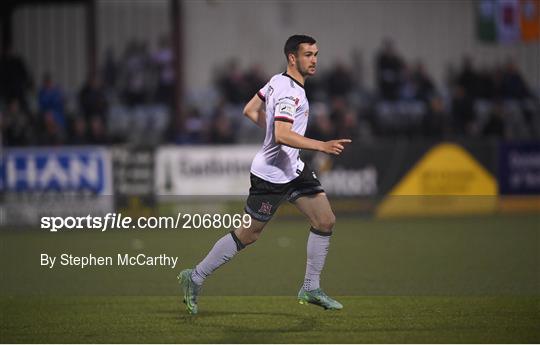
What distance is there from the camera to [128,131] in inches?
968

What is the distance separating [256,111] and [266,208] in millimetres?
917

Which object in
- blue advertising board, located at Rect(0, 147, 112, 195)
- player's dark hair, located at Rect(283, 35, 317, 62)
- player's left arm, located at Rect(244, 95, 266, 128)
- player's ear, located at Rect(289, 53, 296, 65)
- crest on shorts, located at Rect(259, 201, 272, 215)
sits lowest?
blue advertising board, located at Rect(0, 147, 112, 195)

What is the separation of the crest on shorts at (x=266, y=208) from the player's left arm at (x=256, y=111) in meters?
0.76

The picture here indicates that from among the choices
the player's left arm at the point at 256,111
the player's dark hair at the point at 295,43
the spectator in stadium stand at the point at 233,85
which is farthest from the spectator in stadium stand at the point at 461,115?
the player's dark hair at the point at 295,43

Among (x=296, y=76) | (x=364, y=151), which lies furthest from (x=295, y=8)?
(x=296, y=76)

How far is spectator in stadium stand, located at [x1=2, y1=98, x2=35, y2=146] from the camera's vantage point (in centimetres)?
1962

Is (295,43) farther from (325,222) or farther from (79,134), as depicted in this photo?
(79,134)

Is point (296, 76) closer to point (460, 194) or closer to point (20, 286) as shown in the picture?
point (20, 286)

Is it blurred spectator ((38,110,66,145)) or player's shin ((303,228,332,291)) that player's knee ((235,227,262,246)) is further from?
blurred spectator ((38,110,66,145))

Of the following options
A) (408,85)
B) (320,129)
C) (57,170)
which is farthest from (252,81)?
(57,170)

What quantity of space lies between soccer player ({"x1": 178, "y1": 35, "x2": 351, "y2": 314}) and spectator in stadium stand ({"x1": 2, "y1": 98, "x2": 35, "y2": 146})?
11.0 m

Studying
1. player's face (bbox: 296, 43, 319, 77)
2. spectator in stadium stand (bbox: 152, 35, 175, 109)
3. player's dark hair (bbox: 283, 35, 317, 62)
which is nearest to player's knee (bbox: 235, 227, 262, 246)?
player's face (bbox: 296, 43, 319, 77)

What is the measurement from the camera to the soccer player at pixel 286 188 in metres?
9.13

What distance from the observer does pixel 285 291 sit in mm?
11094
